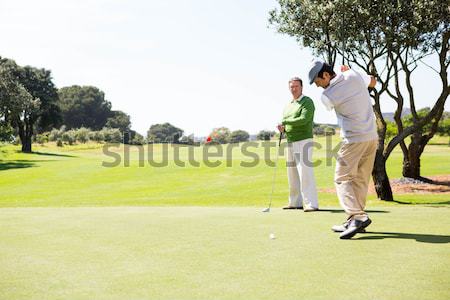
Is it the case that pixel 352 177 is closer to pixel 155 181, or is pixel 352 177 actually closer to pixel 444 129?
pixel 155 181

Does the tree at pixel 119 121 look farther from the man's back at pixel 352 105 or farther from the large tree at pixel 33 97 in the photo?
the man's back at pixel 352 105

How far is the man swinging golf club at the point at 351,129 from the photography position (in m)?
6.42

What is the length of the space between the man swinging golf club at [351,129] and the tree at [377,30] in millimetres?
8837

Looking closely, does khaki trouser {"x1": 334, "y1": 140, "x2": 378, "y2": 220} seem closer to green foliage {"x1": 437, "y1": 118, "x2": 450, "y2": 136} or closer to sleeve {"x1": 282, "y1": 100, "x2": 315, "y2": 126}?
sleeve {"x1": 282, "y1": 100, "x2": 315, "y2": 126}

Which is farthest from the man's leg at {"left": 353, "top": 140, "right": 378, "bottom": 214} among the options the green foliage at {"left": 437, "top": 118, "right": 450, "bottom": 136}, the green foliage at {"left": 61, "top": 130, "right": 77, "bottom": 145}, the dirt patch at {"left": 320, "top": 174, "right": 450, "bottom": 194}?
the green foliage at {"left": 61, "top": 130, "right": 77, "bottom": 145}

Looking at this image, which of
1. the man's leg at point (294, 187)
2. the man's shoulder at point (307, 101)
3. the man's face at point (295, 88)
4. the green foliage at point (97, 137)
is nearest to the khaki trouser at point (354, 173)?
the man's shoulder at point (307, 101)

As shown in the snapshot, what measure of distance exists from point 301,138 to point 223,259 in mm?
5387

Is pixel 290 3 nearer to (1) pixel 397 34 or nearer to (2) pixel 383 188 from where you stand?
(1) pixel 397 34

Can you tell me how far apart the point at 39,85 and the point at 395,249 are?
69901 millimetres

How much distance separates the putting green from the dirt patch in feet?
45.4

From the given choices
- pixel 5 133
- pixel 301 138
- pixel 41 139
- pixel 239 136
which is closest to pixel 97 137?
pixel 41 139

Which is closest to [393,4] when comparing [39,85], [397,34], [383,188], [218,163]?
[397,34]

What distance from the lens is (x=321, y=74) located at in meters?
6.53

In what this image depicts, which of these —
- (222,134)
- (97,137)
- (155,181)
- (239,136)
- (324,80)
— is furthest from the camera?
(97,137)
